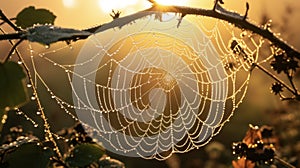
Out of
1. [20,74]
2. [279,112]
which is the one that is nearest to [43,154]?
[20,74]

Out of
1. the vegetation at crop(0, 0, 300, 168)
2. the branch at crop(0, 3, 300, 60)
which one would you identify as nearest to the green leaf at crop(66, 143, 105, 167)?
the vegetation at crop(0, 0, 300, 168)

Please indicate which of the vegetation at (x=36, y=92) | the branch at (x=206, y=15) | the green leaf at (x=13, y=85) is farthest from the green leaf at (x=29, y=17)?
the green leaf at (x=13, y=85)

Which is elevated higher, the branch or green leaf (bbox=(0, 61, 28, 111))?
the branch

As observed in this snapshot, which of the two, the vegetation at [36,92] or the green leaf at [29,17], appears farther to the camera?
the green leaf at [29,17]

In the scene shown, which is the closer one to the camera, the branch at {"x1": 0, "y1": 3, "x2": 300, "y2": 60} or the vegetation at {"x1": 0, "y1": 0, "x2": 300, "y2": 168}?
the vegetation at {"x1": 0, "y1": 0, "x2": 300, "y2": 168}

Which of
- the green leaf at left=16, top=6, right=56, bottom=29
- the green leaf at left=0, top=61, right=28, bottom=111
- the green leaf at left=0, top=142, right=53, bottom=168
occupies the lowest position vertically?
the green leaf at left=0, top=142, right=53, bottom=168

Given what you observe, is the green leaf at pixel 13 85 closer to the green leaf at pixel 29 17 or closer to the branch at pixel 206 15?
the branch at pixel 206 15

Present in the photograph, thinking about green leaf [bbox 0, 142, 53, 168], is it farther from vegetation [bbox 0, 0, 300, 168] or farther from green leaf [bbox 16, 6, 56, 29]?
green leaf [bbox 16, 6, 56, 29]
